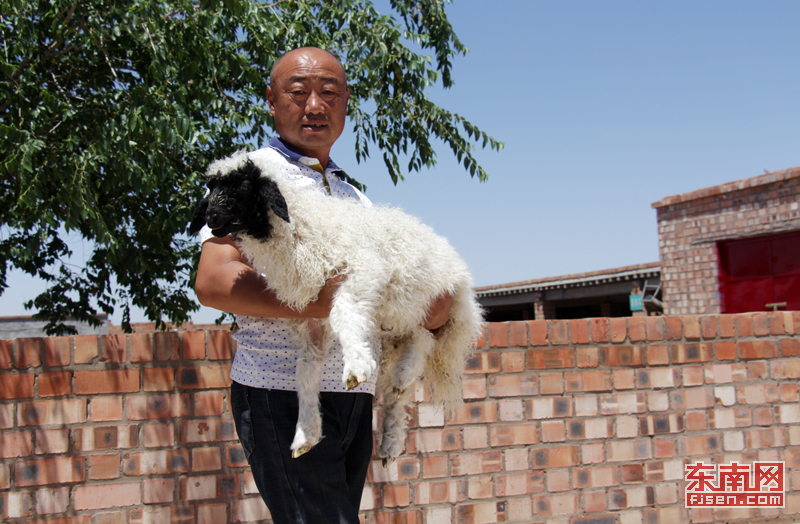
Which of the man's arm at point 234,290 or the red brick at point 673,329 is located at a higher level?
the man's arm at point 234,290

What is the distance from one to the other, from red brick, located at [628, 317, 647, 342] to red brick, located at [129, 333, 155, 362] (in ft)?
10.4

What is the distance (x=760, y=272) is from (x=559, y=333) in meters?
11.1

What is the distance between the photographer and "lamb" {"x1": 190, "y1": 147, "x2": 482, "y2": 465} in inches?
69.7

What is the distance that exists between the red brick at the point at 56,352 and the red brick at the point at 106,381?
0.11 metres

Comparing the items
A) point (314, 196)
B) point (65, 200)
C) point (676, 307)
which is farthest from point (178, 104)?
point (676, 307)

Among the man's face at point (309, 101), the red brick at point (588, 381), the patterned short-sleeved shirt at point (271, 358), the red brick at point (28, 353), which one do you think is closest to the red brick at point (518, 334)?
the red brick at point (588, 381)

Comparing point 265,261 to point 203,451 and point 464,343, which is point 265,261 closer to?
point 464,343

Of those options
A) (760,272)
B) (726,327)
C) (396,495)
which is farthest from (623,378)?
(760,272)

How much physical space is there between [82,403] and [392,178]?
12.3ft

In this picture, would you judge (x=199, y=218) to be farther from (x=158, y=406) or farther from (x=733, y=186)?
(x=733, y=186)

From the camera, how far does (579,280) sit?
62.7 feet

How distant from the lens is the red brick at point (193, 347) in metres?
3.48

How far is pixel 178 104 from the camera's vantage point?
14.4 feet

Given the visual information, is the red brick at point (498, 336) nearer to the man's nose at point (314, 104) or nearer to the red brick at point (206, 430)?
the red brick at point (206, 430)
